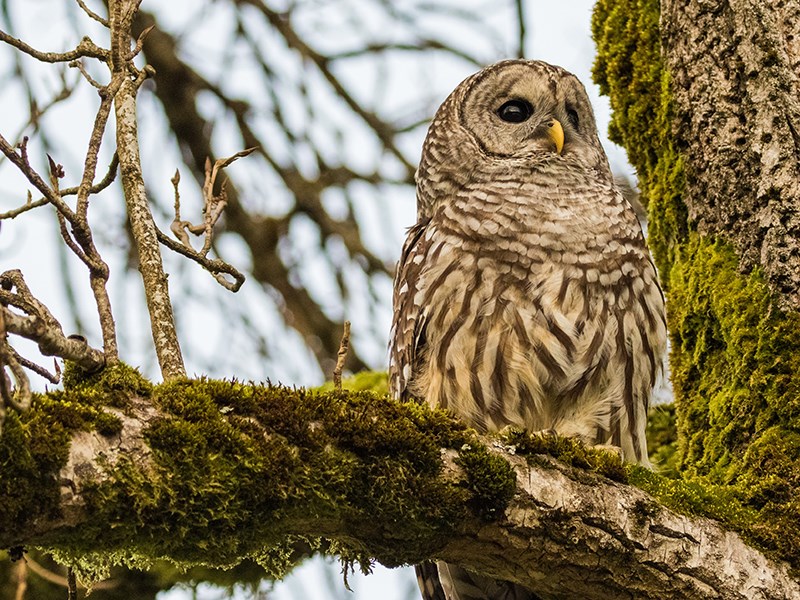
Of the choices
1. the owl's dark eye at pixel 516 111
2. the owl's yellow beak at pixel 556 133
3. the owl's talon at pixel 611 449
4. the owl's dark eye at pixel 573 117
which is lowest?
the owl's talon at pixel 611 449

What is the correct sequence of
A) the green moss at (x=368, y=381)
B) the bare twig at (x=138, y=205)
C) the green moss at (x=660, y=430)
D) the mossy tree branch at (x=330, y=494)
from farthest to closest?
1. the green moss at (x=368, y=381)
2. the green moss at (x=660, y=430)
3. the bare twig at (x=138, y=205)
4. the mossy tree branch at (x=330, y=494)

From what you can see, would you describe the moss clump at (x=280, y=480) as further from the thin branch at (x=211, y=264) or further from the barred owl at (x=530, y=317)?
the barred owl at (x=530, y=317)

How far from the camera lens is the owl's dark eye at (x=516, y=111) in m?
4.45

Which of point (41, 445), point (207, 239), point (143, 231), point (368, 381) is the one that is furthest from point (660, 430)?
point (41, 445)

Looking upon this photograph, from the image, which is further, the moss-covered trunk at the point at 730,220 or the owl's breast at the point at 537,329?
the owl's breast at the point at 537,329

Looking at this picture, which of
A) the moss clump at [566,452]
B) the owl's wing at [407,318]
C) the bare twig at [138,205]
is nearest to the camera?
the moss clump at [566,452]

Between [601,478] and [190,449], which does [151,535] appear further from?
[601,478]

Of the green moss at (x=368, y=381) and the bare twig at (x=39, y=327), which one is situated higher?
the green moss at (x=368, y=381)

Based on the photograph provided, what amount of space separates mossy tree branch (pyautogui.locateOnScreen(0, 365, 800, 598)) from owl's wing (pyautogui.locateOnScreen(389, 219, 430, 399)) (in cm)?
115

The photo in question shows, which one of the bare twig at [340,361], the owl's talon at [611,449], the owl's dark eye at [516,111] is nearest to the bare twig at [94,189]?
the bare twig at [340,361]

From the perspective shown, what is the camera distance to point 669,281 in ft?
12.6

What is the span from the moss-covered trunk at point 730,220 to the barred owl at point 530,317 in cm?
17

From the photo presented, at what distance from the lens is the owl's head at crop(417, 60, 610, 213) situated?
424 centimetres

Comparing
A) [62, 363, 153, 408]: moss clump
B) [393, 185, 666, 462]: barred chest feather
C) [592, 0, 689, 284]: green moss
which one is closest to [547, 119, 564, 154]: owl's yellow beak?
[592, 0, 689, 284]: green moss
